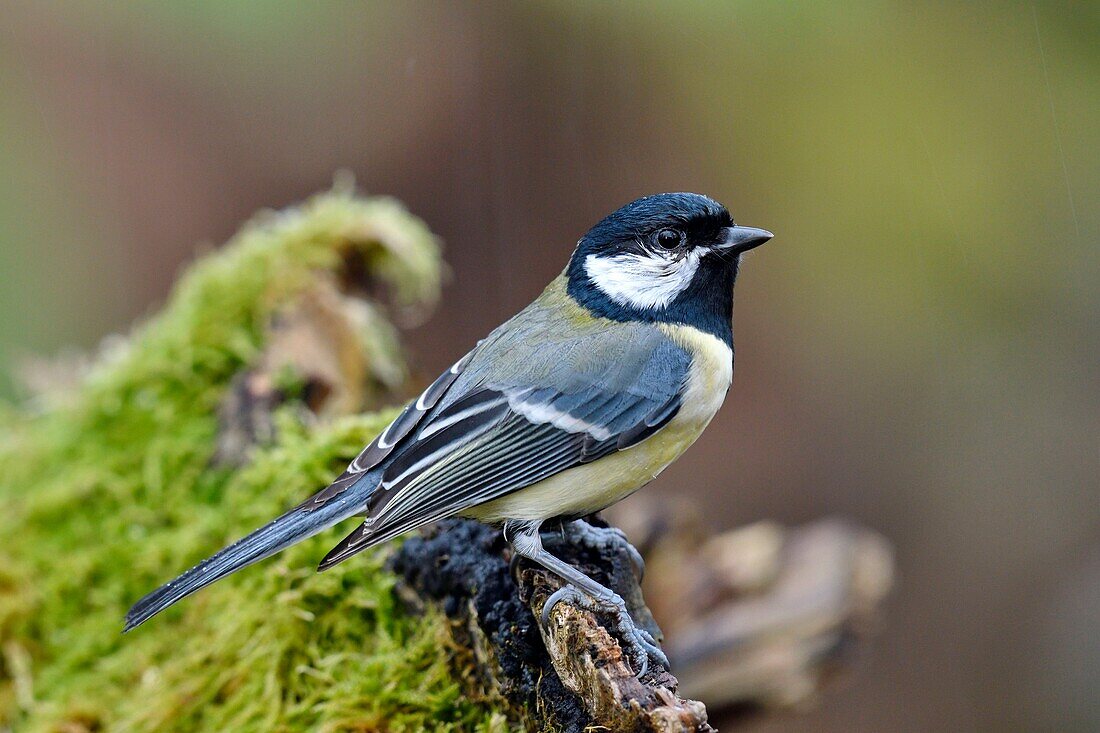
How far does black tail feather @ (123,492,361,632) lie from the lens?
2.24 meters

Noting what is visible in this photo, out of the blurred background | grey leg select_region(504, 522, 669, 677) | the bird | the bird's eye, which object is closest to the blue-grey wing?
the bird

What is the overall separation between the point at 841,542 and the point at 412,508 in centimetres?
178

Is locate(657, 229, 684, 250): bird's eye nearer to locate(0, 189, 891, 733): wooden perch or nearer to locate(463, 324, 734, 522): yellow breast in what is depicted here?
locate(463, 324, 734, 522): yellow breast

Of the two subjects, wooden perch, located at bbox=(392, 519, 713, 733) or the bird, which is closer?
wooden perch, located at bbox=(392, 519, 713, 733)

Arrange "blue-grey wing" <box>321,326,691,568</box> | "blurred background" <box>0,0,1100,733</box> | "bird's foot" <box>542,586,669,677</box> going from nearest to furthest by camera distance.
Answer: "bird's foot" <box>542,586,669,677</box>
"blue-grey wing" <box>321,326,691,568</box>
"blurred background" <box>0,0,1100,733</box>

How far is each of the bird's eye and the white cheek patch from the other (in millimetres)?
35

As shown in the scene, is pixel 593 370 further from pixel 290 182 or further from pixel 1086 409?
pixel 290 182

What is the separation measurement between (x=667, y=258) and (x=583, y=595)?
983mm

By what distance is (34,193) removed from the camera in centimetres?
696

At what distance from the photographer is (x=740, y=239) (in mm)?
2662

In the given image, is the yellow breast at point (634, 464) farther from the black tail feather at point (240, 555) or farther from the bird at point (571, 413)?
the black tail feather at point (240, 555)

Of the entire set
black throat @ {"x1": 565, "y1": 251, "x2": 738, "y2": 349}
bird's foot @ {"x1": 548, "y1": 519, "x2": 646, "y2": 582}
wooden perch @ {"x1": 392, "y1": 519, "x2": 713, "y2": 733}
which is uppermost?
black throat @ {"x1": 565, "y1": 251, "x2": 738, "y2": 349}

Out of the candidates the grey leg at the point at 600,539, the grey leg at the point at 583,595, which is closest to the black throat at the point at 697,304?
the grey leg at the point at 600,539

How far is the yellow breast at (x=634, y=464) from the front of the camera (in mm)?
2393
